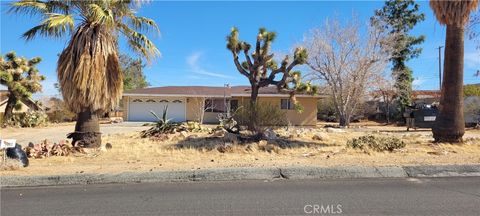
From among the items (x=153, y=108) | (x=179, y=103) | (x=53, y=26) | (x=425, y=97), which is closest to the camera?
(x=53, y=26)

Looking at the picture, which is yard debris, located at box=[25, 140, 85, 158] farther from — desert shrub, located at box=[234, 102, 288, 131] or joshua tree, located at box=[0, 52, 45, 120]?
joshua tree, located at box=[0, 52, 45, 120]

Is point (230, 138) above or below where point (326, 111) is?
below

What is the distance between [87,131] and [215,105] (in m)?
21.3

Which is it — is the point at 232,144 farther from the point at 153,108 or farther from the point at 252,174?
the point at 153,108

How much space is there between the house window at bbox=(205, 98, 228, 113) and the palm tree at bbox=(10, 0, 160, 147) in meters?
20.6

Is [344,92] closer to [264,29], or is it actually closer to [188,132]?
[264,29]

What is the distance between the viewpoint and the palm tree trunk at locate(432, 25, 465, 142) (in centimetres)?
1441

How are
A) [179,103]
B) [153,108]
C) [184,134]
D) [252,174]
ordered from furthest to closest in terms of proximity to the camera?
[179,103]
[153,108]
[184,134]
[252,174]

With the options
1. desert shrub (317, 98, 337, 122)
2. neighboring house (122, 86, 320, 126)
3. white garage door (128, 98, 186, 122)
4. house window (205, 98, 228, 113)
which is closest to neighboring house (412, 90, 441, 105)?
desert shrub (317, 98, 337, 122)

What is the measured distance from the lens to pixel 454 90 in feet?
47.4

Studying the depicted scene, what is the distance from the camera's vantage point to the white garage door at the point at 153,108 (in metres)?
34.8

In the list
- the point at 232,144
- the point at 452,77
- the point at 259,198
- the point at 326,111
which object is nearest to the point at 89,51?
the point at 232,144

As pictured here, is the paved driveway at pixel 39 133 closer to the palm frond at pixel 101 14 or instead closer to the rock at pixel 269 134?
the palm frond at pixel 101 14

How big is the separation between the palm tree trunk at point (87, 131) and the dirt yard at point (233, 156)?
19.1 inches
